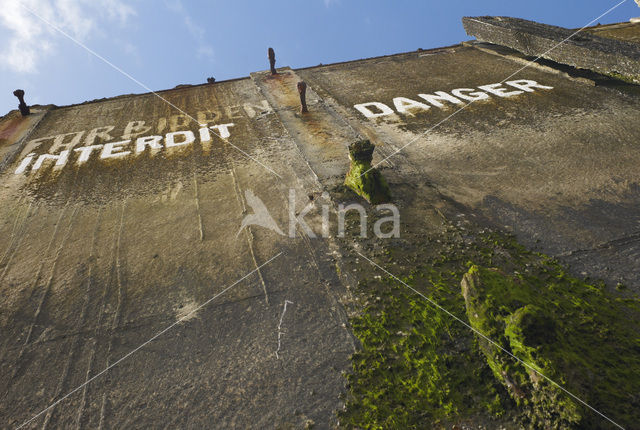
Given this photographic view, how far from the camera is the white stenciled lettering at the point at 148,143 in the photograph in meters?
6.00

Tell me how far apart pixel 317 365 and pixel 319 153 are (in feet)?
10.9

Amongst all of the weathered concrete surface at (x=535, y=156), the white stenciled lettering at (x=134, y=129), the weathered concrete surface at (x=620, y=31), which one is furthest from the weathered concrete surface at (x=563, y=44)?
the white stenciled lettering at (x=134, y=129)

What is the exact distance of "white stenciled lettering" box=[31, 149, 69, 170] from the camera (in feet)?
18.8

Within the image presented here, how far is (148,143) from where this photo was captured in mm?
6184

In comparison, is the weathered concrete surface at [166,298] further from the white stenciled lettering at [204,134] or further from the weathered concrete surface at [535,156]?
the weathered concrete surface at [535,156]

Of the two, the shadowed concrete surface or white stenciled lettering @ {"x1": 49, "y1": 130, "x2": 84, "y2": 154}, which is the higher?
white stenciled lettering @ {"x1": 49, "y1": 130, "x2": 84, "y2": 154}

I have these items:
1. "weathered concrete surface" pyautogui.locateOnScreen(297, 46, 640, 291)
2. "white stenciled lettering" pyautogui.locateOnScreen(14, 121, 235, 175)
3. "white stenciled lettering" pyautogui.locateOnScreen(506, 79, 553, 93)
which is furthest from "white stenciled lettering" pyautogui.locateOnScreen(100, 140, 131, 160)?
"white stenciled lettering" pyautogui.locateOnScreen(506, 79, 553, 93)

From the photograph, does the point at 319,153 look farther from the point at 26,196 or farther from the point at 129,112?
the point at 129,112

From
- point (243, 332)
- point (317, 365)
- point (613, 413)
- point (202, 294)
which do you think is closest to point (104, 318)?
point (202, 294)

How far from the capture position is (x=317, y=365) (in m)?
2.56

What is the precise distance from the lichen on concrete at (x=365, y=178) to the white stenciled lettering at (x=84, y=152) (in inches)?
158

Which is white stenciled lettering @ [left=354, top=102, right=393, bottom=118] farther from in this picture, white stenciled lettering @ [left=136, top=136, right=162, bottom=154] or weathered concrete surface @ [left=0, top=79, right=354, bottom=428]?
white stenciled lettering @ [left=136, top=136, right=162, bottom=154]

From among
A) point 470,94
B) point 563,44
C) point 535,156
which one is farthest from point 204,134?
point 563,44

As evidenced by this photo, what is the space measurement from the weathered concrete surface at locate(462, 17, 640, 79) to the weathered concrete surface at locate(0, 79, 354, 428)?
522 cm
